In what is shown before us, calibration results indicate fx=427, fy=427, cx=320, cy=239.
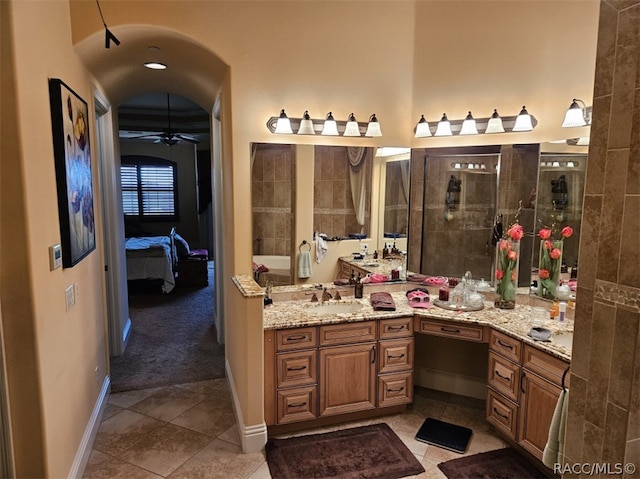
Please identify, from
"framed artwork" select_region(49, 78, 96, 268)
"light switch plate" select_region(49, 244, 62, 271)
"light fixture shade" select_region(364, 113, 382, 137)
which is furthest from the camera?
"light fixture shade" select_region(364, 113, 382, 137)

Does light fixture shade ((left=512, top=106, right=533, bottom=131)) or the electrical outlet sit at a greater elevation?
light fixture shade ((left=512, top=106, right=533, bottom=131))

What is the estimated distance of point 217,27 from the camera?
2.92 meters

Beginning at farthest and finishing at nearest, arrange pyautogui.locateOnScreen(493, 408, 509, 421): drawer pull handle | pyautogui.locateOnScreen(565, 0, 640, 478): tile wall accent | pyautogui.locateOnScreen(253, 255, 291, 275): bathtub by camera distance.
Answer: pyautogui.locateOnScreen(253, 255, 291, 275): bathtub → pyautogui.locateOnScreen(493, 408, 509, 421): drawer pull handle → pyautogui.locateOnScreen(565, 0, 640, 478): tile wall accent

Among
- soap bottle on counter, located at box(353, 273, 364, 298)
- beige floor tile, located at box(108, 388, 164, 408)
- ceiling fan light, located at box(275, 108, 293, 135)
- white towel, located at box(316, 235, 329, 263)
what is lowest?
beige floor tile, located at box(108, 388, 164, 408)

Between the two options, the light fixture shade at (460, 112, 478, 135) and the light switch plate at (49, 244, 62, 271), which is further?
the light fixture shade at (460, 112, 478, 135)

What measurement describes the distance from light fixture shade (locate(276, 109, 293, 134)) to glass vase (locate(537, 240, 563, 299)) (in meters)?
2.12

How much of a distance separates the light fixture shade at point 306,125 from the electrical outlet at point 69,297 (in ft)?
6.25

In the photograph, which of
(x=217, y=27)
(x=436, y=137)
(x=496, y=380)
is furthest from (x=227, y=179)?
(x=496, y=380)

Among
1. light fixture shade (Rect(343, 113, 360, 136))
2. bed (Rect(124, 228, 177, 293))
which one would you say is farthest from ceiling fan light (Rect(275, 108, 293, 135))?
bed (Rect(124, 228, 177, 293))

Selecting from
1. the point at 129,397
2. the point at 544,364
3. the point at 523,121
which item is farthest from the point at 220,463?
the point at 523,121

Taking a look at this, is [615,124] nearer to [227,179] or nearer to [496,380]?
[496,380]

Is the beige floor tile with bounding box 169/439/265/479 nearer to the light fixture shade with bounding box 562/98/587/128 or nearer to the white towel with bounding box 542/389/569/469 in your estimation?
the white towel with bounding box 542/389/569/469

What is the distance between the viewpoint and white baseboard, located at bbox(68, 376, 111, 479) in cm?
249

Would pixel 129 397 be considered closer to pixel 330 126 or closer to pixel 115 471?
pixel 115 471
